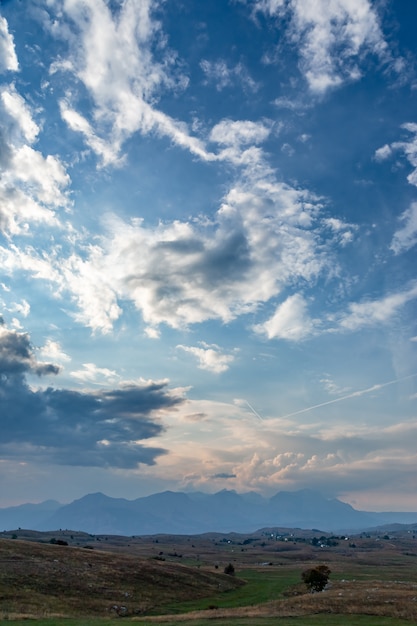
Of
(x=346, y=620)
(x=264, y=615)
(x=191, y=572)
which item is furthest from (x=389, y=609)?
(x=191, y=572)

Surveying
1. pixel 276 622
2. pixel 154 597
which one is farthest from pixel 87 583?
pixel 276 622

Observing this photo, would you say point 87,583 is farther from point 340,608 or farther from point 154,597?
point 340,608

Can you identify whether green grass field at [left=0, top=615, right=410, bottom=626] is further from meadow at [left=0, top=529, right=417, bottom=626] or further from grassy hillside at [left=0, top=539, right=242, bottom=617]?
grassy hillside at [left=0, top=539, right=242, bottom=617]

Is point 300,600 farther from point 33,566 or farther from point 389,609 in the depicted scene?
point 33,566

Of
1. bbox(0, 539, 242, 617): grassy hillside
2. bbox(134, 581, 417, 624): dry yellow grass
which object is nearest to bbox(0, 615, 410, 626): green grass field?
bbox(134, 581, 417, 624): dry yellow grass

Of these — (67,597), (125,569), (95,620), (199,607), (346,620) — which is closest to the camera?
(346,620)

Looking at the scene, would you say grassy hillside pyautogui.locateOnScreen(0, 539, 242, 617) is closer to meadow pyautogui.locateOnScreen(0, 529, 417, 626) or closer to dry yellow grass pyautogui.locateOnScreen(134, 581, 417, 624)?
meadow pyautogui.locateOnScreen(0, 529, 417, 626)

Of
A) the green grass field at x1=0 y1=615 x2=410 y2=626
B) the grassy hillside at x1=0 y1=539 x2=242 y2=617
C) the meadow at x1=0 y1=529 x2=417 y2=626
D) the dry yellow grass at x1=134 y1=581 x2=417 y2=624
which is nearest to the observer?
the green grass field at x1=0 y1=615 x2=410 y2=626

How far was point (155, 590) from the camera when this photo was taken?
7475 cm

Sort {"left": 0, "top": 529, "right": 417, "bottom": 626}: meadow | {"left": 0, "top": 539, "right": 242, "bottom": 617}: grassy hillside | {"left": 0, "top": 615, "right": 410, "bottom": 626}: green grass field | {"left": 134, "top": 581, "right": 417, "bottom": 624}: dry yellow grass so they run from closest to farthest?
{"left": 0, "top": 615, "right": 410, "bottom": 626}: green grass field < {"left": 0, "top": 529, "right": 417, "bottom": 626}: meadow < {"left": 134, "top": 581, "right": 417, "bottom": 624}: dry yellow grass < {"left": 0, "top": 539, "right": 242, "bottom": 617}: grassy hillside

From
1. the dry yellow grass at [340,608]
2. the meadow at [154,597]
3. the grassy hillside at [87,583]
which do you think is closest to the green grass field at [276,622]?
the meadow at [154,597]

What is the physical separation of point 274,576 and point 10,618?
8875cm

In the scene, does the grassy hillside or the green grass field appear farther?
the grassy hillside

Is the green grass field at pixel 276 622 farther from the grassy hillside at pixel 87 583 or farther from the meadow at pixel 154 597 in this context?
the grassy hillside at pixel 87 583
